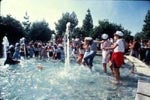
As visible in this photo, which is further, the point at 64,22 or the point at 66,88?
the point at 64,22

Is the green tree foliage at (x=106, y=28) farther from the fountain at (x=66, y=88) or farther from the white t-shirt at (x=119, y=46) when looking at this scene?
the white t-shirt at (x=119, y=46)

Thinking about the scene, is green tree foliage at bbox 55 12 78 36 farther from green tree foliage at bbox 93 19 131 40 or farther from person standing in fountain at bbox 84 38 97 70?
person standing in fountain at bbox 84 38 97 70

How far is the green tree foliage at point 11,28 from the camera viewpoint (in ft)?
108

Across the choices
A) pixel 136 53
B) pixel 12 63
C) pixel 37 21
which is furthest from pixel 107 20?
pixel 12 63

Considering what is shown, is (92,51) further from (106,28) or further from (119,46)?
(106,28)

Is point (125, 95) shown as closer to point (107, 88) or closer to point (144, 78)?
point (107, 88)

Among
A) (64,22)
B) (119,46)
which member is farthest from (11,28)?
(119,46)

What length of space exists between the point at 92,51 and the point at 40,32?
3785 cm

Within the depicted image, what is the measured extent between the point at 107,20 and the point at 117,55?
153 ft

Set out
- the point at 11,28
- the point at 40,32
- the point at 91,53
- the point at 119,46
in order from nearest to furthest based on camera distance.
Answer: the point at 119,46 → the point at 91,53 → the point at 11,28 → the point at 40,32

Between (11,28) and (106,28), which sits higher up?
(106,28)

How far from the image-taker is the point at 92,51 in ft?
35.3

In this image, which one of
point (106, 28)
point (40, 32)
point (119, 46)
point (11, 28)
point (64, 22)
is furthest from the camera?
point (106, 28)

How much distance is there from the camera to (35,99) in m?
6.50
